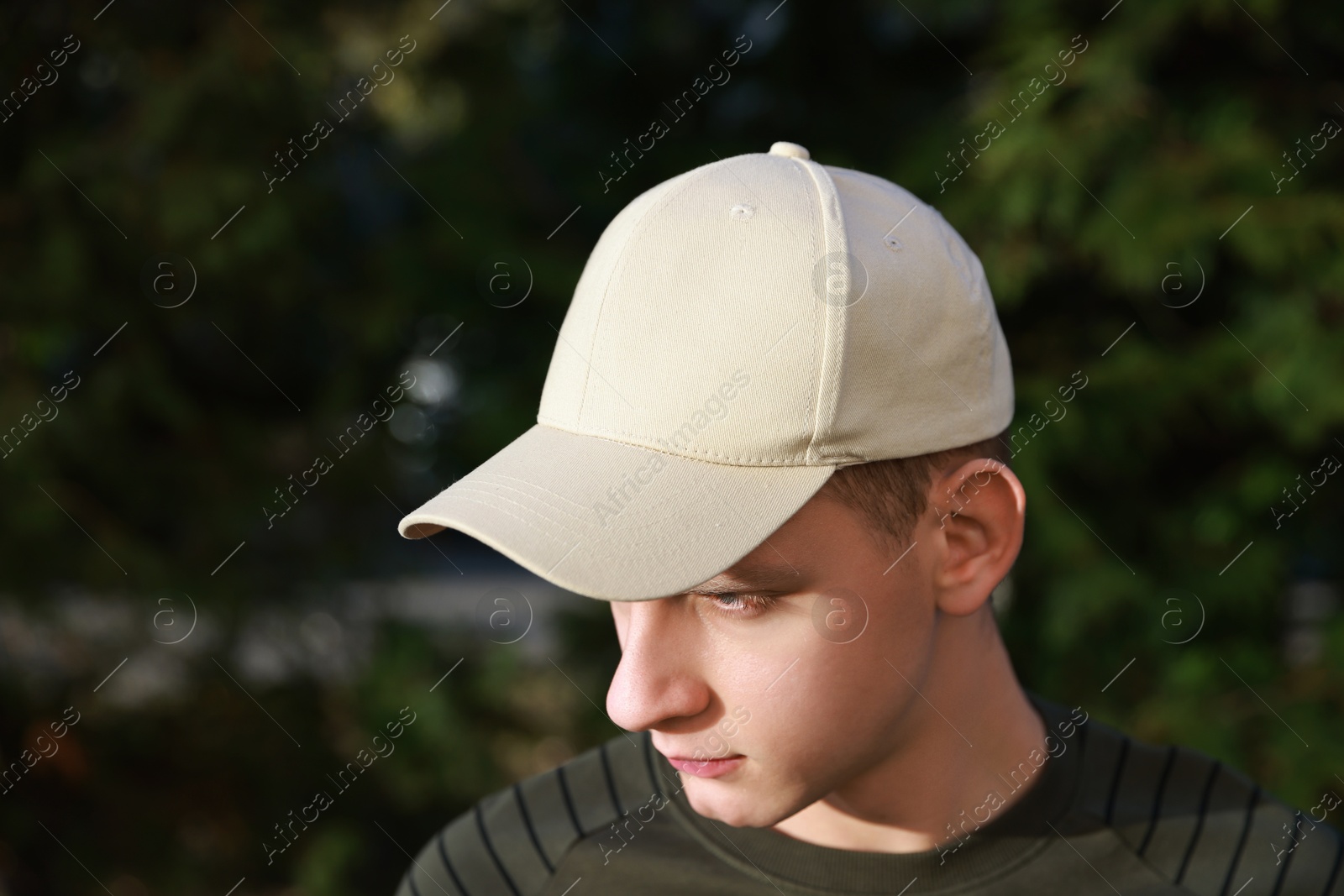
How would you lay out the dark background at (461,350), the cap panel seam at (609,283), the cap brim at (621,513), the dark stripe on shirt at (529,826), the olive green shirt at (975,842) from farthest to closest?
the dark background at (461,350) → the dark stripe on shirt at (529,826) → the olive green shirt at (975,842) → the cap panel seam at (609,283) → the cap brim at (621,513)

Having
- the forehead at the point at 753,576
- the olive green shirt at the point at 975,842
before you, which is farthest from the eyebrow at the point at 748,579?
the olive green shirt at the point at 975,842

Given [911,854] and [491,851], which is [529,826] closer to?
[491,851]

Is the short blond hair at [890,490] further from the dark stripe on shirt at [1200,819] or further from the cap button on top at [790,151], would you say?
the dark stripe on shirt at [1200,819]

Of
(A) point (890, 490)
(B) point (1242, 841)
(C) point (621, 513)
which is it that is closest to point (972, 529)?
(A) point (890, 490)

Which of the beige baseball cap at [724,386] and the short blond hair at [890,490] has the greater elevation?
the beige baseball cap at [724,386]

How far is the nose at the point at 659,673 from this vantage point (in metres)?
1.09

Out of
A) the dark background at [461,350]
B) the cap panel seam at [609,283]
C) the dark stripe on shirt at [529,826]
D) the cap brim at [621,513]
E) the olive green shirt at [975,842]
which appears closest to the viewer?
the cap brim at [621,513]

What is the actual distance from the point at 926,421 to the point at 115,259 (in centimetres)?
278

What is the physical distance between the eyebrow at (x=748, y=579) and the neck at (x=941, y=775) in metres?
0.26

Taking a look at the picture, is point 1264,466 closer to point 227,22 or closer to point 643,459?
point 643,459

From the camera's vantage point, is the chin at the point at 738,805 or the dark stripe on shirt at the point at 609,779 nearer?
the chin at the point at 738,805

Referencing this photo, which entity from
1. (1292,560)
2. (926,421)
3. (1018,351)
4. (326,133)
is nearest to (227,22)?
(326,133)

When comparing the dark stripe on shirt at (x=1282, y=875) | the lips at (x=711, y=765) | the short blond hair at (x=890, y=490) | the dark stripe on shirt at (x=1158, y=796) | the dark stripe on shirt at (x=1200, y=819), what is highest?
the short blond hair at (x=890, y=490)

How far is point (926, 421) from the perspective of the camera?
3.81 ft
